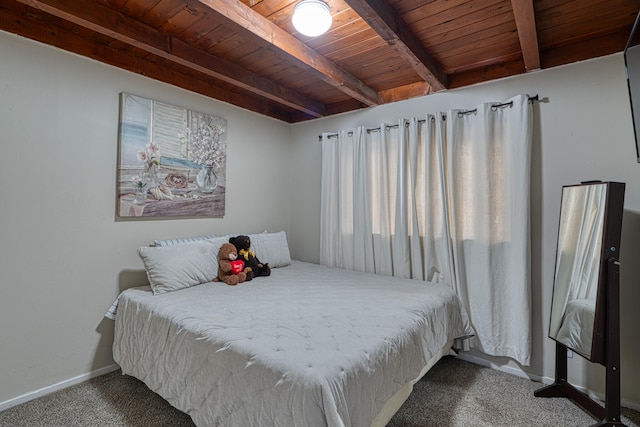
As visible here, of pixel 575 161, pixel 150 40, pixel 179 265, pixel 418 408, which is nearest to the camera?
pixel 418 408

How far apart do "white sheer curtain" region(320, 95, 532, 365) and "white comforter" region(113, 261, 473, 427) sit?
10.5 inches

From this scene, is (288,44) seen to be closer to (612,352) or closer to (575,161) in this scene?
(575,161)

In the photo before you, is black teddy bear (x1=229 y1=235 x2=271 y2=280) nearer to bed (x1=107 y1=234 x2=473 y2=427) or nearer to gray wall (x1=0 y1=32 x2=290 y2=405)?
bed (x1=107 y1=234 x2=473 y2=427)

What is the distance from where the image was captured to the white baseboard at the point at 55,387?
6.18ft

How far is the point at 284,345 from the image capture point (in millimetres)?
1369

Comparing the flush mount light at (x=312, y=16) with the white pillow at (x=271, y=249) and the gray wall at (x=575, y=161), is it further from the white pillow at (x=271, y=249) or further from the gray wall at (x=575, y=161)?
the white pillow at (x=271, y=249)

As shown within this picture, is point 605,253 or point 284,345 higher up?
point 605,253

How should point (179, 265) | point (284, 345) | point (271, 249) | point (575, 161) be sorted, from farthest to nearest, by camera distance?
point (271, 249) → point (179, 265) → point (575, 161) → point (284, 345)

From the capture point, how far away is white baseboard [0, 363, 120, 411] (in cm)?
188

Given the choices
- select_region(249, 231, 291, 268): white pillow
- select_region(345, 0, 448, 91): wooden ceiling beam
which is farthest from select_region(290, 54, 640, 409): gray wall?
select_region(249, 231, 291, 268): white pillow

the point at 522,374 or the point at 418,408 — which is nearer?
the point at 418,408

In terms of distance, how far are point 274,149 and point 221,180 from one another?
2.78 feet

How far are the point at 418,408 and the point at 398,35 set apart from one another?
229 cm

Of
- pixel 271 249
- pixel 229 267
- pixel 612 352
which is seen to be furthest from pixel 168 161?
pixel 612 352
